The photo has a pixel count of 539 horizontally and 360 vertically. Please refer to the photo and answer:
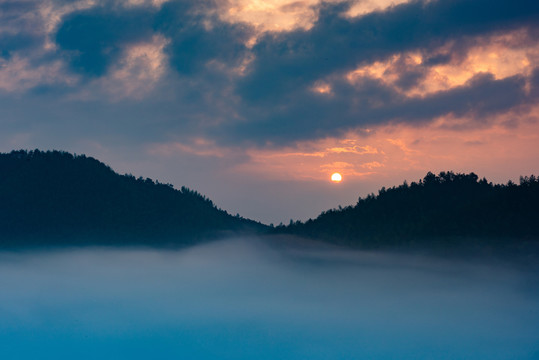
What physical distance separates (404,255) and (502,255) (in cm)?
3633

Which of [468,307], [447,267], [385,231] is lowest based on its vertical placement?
[468,307]

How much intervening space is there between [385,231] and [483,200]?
3685 cm

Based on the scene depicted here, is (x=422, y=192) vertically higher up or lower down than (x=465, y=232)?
higher up

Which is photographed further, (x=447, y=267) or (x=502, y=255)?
(x=447, y=267)

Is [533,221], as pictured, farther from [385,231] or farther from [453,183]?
[385,231]

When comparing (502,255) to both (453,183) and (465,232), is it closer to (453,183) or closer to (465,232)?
(465,232)

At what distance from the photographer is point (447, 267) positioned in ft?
650

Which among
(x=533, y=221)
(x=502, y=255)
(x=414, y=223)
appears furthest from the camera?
(x=414, y=223)

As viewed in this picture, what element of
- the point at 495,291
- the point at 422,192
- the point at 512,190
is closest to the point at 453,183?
the point at 422,192

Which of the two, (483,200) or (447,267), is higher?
(483,200)

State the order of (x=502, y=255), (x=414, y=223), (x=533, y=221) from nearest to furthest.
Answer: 1. (x=533, y=221)
2. (x=502, y=255)
3. (x=414, y=223)

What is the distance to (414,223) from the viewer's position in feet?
631

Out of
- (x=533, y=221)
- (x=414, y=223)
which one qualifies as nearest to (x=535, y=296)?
(x=533, y=221)

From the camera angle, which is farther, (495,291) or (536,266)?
(495,291)
